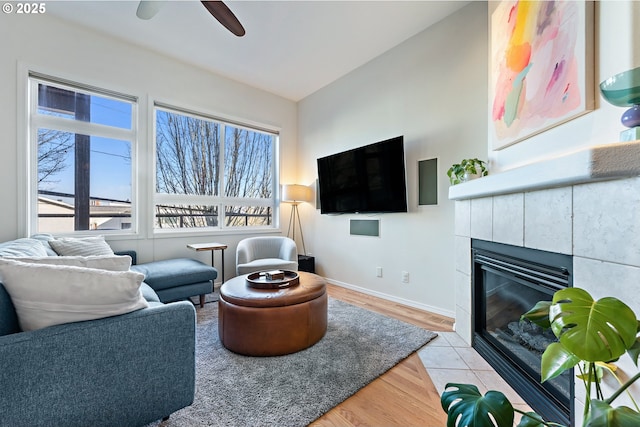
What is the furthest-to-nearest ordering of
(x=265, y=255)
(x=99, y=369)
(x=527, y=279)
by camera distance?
(x=265, y=255) → (x=527, y=279) → (x=99, y=369)

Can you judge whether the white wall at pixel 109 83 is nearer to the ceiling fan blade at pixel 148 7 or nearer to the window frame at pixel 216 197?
the window frame at pixel 216 197

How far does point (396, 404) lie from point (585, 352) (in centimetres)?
119

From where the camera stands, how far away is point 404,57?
3.05 m

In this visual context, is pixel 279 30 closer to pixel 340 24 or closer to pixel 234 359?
pixel 340 24

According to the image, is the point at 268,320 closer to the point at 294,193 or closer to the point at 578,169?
the point at 578,169

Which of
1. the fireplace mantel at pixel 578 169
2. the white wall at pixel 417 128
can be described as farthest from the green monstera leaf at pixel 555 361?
the white wall at pixel 417 128

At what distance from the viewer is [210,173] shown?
3873 millimetres

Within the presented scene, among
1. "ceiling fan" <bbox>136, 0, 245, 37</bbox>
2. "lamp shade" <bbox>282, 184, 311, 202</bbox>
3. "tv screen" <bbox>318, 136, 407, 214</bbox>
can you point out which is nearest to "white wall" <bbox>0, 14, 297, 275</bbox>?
"lamp shade" <bbox>282, 184, 311, 202</bbox>

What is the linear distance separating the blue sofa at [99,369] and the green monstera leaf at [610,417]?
54.6 inches

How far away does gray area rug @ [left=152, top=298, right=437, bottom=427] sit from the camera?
4.44ft

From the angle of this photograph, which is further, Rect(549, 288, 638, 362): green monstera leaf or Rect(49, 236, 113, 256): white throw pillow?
Rect(49, 236, 113, 256): white throw pillow

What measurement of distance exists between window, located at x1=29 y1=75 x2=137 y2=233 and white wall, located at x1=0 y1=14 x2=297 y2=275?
0.14 m

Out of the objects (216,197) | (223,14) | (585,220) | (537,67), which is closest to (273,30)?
(223,14)

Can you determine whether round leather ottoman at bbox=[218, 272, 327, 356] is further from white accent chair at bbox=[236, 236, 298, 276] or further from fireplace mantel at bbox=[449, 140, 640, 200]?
fireplace mantel at bbox=[449, 140, 640, 200]
